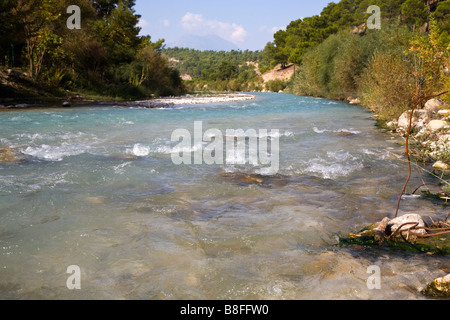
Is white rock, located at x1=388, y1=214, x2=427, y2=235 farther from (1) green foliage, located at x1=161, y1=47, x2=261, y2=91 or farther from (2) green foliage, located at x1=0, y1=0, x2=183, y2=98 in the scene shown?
(1) green foliage, located at x1=161, y1=47, x2=261, y2=91

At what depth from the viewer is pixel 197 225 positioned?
445 centimetres

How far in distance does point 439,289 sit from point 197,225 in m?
2.70

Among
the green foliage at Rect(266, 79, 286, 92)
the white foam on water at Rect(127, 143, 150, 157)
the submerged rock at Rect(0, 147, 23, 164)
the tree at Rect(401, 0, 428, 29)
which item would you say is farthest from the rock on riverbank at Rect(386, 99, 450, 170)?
the green foliage at Rect(266, 79, 286, 92)

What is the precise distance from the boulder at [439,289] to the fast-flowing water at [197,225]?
0.09 m

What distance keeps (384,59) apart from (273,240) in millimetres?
14508

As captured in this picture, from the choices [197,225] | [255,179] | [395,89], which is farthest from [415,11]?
[197,225]

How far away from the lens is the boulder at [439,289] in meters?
2.74

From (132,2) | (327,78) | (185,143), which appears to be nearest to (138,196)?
(185,143)

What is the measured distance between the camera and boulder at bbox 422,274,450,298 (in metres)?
2.74

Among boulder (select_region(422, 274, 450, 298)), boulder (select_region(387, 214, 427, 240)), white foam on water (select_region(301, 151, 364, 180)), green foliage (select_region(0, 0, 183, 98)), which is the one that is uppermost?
green foliage (select_region(0, 0, 183, 98))

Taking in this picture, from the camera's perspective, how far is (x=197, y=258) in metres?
3.63

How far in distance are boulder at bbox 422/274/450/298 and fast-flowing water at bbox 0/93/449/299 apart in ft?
0.31

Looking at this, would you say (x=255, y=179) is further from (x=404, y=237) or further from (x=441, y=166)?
(x=441, y=166)
